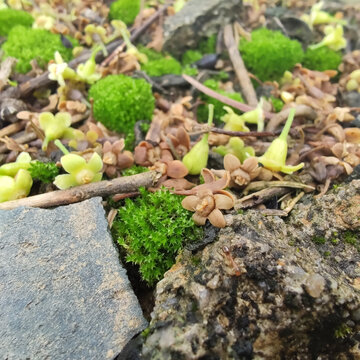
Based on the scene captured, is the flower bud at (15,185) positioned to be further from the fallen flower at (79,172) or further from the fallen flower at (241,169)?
the fallen flower at (241,169)

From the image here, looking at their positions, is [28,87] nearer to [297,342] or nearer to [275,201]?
[275,201]

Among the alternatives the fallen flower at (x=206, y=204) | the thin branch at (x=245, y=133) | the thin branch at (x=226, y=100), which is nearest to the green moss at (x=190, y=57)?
the thin branch at (x=226, y=100)

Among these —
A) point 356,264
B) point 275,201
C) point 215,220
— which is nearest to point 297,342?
point 356,264

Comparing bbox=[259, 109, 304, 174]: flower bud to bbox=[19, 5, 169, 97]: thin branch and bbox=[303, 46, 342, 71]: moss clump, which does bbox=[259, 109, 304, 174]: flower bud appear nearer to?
bbox=[303, 46, 342, 71]: moss clump

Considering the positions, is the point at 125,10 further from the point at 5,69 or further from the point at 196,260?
the point at 196,260

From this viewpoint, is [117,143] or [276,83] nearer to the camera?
[117,143]

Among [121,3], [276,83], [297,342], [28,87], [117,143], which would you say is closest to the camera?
[297,342]

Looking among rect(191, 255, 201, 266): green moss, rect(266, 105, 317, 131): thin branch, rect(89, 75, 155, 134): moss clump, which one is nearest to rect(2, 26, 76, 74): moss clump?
rect(89, 75, 155, 134): moss clump
